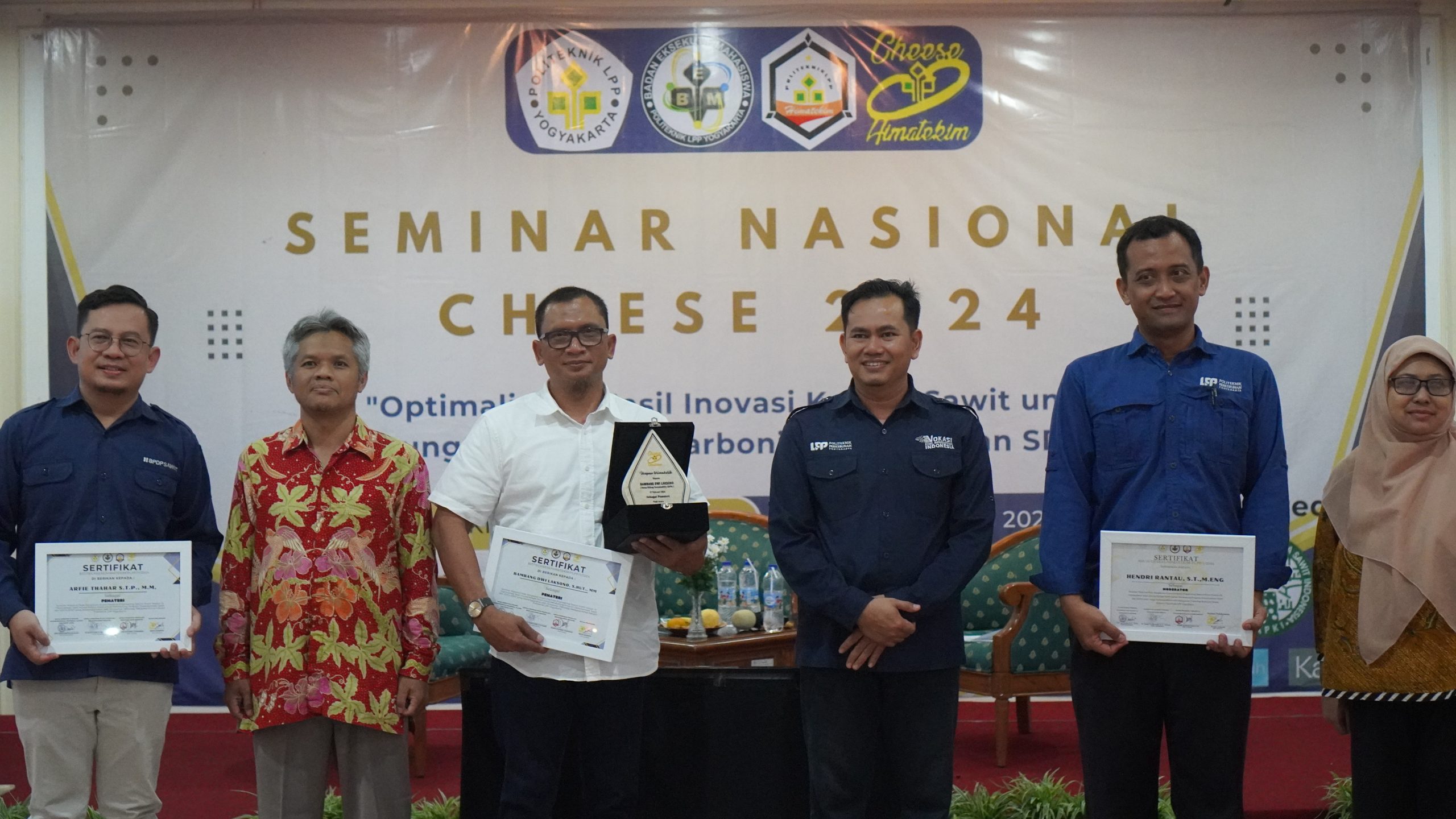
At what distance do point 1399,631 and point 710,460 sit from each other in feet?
10.5

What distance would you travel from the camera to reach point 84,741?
9.13 ft

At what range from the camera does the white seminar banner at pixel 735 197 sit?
5328 millimetres

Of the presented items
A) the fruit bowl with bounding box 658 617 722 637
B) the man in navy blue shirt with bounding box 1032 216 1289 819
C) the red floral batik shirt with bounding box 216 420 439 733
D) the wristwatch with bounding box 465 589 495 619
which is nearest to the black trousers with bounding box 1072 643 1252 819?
the man in navy blue shirt with bounding box 1032 216 1289 819

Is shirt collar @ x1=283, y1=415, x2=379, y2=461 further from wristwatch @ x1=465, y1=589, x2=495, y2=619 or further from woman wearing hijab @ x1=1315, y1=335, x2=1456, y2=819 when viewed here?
woman wearing hijab @ x1=1315, y1=335, x2=1456, y2=819

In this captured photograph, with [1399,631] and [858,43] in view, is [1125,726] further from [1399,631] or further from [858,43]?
[858,43]

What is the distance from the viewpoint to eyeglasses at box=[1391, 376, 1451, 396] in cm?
268

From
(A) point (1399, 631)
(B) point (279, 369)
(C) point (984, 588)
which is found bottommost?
(C) point (984, 588)

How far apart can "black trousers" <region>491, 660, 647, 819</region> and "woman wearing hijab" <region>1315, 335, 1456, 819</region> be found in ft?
Answer: 5.57

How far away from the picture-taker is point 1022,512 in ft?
17.7

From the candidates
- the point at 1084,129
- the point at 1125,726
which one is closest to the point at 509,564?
the point at 1125,726

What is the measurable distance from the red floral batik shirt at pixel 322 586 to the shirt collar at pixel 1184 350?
5.79ft

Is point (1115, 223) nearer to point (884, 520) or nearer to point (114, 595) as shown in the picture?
point (884, 520)

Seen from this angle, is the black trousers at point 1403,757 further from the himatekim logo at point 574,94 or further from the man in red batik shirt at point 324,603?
the himatekim logo at point 574,94

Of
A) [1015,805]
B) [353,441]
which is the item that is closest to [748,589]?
[1015,805]
